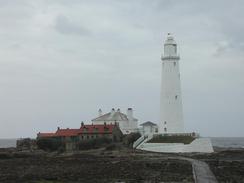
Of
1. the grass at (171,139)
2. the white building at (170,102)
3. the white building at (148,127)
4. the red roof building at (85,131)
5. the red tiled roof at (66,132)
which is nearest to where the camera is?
the grass at (171,139)

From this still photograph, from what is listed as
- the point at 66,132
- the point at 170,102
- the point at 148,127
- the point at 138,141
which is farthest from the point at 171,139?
the point at 66,132

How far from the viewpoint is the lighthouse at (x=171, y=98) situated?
209 feet

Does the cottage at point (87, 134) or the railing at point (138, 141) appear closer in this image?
the railing at point (138, 141)

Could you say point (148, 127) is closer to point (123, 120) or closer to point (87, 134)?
point (123, 120)

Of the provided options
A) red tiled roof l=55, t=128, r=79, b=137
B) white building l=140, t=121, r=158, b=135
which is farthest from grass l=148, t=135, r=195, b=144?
red tiled roof l=55, t=128, r=79, b=137

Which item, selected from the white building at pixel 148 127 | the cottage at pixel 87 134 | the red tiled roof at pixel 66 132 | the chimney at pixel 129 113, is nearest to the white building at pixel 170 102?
the cottage at pixel 87 134

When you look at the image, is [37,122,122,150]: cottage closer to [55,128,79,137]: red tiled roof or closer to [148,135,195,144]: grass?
[55,128,79,137]: red tiled roof

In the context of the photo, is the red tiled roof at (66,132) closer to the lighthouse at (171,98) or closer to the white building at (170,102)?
the white building at (170,102)

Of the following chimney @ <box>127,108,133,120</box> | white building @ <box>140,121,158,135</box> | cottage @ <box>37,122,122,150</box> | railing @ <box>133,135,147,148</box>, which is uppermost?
chimney @ <box>127,108,133,120</box>

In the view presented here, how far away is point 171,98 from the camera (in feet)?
209

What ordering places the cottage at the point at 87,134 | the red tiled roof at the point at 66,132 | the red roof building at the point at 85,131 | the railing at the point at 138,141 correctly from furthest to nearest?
the red tiled roof at the point at 66,132
the red roof building at the point at 85,131
the cottage at the point at 87,134
the railing at the point at 138,141

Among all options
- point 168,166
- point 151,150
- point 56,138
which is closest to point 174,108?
point 151,150

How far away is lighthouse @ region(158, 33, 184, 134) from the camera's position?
209 feet

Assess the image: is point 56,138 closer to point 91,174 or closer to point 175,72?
point 175,72
